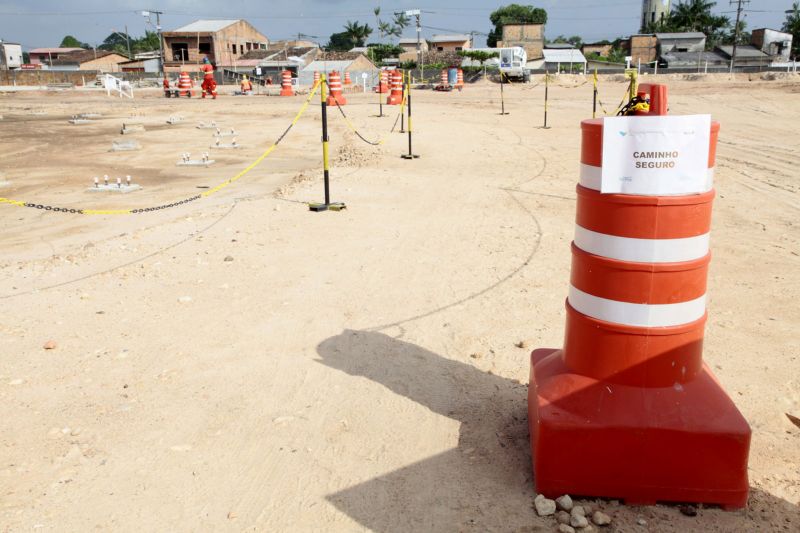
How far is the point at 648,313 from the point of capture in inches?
122

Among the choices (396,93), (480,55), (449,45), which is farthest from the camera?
(449,45)

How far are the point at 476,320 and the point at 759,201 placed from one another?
22.4 ft

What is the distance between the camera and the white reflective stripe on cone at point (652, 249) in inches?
120

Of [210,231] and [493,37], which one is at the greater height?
[493,37]

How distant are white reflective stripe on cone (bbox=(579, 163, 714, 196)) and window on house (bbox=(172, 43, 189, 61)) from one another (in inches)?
3463

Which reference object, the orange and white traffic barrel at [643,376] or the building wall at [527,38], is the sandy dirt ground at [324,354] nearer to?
the orange and white traffic barrel at [643,376]

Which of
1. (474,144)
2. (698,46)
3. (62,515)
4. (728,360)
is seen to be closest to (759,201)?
(728,360)

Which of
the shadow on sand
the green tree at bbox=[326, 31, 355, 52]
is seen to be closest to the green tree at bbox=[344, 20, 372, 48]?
the green tree at bbox=[326, 31, 355, 52]

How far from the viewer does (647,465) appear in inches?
121

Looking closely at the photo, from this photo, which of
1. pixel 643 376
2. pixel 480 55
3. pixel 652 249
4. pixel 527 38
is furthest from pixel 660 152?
pixel 527 38

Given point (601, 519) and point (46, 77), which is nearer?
point (601, 519)

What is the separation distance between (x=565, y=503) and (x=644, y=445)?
0.47 meters

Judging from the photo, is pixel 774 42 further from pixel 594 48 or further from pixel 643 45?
pixel 594 48

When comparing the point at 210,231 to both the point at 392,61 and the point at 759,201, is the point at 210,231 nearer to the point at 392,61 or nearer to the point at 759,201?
the point at 759,201
